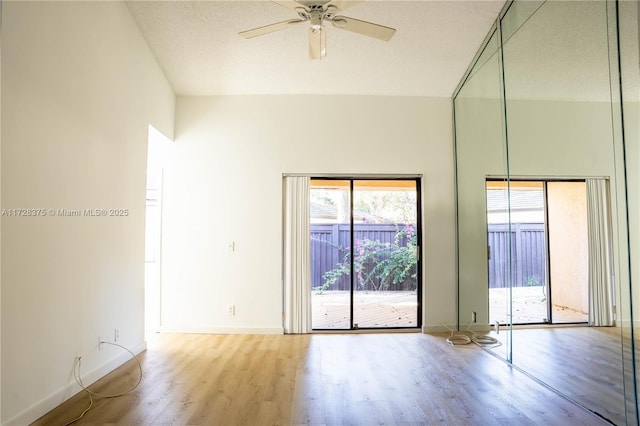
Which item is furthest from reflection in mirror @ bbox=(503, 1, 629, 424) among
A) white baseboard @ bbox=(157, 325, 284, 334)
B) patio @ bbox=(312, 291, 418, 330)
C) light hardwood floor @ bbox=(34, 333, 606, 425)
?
white baseboard @ bbox=(157, 325, 284, 334)

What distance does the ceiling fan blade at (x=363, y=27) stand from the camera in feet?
7.84

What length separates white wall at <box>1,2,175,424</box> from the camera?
7.02ft

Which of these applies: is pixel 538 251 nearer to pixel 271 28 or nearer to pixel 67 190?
pixel 271 28

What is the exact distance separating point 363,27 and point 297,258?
8.91 ft

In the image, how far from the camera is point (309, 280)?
445cm

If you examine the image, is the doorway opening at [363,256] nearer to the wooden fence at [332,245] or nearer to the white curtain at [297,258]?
the wooden fence at [332,245]

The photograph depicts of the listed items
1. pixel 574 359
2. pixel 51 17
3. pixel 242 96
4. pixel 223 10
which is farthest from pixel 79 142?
pixel 574 359

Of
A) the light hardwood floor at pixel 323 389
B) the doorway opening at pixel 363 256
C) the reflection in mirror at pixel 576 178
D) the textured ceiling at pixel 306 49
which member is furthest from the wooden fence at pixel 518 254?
the textured ceiling at pixel 306 49

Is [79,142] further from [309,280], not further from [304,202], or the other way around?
[309,280]

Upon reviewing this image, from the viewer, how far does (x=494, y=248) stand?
357cm

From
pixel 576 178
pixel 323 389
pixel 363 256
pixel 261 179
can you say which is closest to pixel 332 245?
pixel 363 256

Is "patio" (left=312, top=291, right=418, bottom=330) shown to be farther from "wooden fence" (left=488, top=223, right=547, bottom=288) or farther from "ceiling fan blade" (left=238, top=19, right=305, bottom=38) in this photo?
"ceiling fan blade" (left=238, top=19, right=305, bottom=38)

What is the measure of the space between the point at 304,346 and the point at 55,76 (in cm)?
313

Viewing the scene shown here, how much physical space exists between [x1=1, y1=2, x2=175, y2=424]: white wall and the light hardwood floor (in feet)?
1.17
